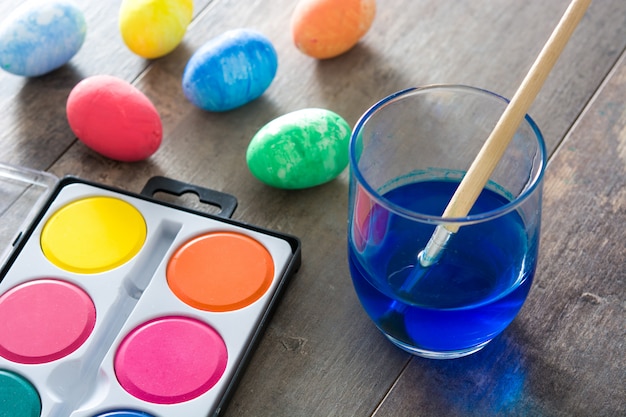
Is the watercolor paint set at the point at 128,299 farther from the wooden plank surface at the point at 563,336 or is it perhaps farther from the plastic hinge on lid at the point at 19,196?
the wooden plank surface at the point at 563,336

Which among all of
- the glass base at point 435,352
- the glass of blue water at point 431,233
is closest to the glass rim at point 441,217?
the glass of blue water at point 431,233

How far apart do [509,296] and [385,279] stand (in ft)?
0.33

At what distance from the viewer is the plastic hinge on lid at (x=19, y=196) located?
0.81 metres

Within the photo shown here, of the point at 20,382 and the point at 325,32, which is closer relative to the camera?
the point at 20,382

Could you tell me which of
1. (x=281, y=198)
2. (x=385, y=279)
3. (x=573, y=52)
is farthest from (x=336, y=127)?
(x=573, y=52)

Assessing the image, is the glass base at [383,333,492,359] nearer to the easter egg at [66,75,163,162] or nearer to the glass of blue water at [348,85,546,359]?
the glass of blue water at [348,85,546,359]

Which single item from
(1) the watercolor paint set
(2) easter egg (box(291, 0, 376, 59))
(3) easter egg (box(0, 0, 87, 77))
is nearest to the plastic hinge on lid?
(1) the watercolor paint set

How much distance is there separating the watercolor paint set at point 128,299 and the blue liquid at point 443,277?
0.37 ft

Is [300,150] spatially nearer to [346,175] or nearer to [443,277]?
[346,175]

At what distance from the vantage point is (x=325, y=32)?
0.94 m

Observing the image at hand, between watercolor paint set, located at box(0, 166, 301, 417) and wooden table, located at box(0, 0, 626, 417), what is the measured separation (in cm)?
4

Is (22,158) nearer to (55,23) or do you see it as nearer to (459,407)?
(55,23)

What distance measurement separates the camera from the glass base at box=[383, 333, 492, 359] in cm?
70

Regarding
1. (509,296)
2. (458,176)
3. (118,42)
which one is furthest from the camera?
(118,42)
